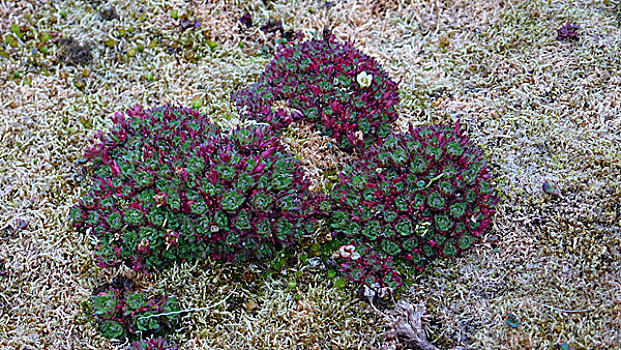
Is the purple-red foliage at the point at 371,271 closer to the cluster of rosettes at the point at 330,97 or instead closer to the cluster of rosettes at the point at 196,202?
the cluster of rosettes at the point at 196,202

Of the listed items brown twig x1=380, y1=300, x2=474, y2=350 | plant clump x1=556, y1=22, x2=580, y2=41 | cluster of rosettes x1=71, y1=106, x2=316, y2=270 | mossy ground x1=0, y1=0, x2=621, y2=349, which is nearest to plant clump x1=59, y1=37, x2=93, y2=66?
mossy ground x1=0, y1=0, x2=621, y2=349

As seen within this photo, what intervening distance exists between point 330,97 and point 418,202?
117 cm

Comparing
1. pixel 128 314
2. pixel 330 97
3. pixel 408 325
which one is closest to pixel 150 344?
pixel 128 314

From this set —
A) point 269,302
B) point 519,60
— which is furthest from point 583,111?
point 269,302

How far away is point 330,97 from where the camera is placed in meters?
4.42

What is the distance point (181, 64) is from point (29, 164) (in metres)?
1.54

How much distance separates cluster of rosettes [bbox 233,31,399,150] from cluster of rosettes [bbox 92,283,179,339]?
5.50 feet

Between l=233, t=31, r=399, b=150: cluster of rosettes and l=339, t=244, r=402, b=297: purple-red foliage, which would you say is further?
l=233, t=31, r=399, b=150: cluster of rosettes

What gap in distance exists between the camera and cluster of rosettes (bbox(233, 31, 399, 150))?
4398mm

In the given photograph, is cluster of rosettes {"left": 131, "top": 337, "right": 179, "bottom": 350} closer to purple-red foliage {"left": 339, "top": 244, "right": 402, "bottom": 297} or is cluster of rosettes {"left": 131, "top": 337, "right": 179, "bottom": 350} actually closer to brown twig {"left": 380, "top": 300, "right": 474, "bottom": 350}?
purple-red foliage {"left": 339, "top": 244, "right": 402, "bottom": 297}

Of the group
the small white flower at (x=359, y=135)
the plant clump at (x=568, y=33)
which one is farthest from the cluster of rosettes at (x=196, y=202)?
the plant clump at (x=568, y=33)

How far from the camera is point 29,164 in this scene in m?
4.35

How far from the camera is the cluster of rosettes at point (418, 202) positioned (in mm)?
3840

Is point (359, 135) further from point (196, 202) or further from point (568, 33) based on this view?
point (568, 33)
